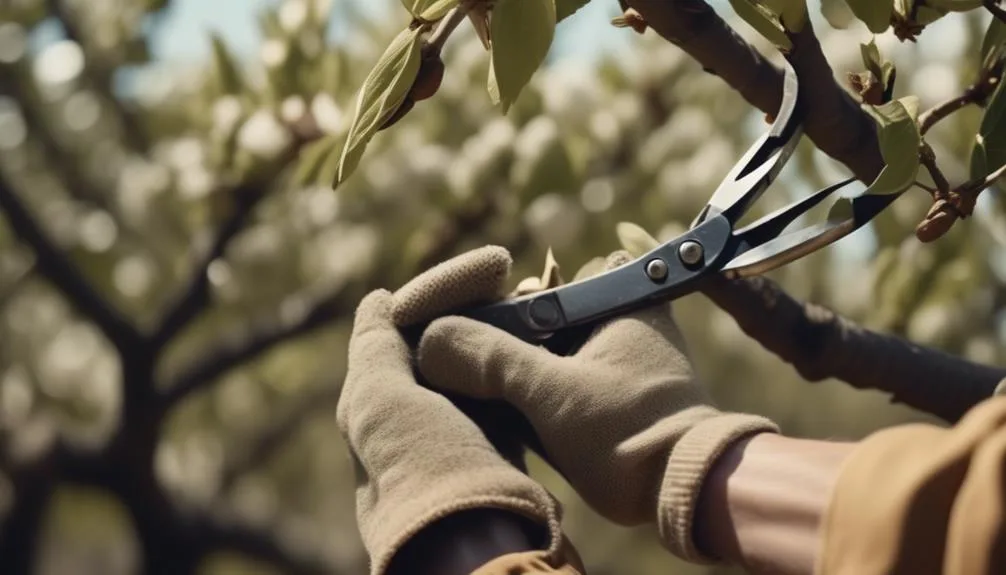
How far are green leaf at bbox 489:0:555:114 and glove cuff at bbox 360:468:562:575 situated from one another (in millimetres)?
146

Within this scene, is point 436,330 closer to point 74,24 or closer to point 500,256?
point 500,256

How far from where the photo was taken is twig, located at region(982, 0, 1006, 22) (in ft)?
1.24

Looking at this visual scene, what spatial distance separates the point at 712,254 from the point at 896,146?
0.11m

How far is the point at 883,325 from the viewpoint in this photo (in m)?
0.81

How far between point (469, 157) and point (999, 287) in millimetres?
452

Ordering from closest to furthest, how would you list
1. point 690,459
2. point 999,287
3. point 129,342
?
point 690,459 < point 999,287 < point 129,342

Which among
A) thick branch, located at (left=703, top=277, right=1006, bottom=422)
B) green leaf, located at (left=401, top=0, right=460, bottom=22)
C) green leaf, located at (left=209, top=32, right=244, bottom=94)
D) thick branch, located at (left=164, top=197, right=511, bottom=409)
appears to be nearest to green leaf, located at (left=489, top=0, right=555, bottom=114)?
green leaf, located at (left=401, top=0, right=460, bottom=22)

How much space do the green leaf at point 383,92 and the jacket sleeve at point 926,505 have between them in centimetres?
17

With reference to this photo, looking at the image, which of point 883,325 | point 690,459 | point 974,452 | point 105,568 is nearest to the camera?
point 974,452

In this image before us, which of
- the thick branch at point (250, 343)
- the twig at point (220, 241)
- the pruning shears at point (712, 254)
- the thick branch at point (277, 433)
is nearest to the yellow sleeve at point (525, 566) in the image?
the pruning shears at point (712, 254)

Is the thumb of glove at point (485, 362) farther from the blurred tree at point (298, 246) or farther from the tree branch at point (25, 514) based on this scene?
the tree branch at point (25, 514)

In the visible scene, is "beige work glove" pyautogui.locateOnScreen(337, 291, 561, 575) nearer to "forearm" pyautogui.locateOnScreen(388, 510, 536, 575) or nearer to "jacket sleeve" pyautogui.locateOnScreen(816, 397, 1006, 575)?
"forearm" pyautogui.locateOnScreen(388, 510, 536, 575)


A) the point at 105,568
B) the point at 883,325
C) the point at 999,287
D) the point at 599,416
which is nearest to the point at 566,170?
the point at 883,325

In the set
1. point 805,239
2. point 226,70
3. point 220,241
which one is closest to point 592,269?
point 805,239
